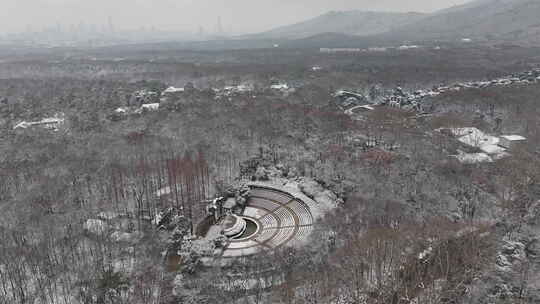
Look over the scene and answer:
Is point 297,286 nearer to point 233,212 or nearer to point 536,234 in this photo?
point 233,212

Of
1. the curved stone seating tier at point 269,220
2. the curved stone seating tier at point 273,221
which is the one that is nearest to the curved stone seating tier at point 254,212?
the curved stone seating tier at point 273,221

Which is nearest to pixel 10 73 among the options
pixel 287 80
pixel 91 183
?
pixel 287 80

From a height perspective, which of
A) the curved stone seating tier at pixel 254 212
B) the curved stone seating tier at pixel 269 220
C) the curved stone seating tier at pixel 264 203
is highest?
the curved stone seating tier at pixel 264 203

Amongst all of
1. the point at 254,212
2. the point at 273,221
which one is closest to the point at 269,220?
the point at 273,221

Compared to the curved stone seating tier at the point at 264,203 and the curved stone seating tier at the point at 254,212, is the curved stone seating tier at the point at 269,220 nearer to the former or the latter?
the curved stone seating tier at the point at 254,212

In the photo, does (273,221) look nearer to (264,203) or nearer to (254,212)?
(254,212)

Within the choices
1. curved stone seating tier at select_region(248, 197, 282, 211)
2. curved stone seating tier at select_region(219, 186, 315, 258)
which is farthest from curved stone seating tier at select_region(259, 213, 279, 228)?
curved stone seating tier at select_region(248, 197, 282, 211)

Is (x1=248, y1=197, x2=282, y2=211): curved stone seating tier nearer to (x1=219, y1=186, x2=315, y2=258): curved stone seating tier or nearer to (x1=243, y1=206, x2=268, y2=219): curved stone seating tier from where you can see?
(x1=219, y1=186, x2=315, y2=258): curved stone seating tier

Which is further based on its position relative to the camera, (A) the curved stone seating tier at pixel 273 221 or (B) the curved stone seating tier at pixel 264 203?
(B) the curved stone seating tier at pixel 264 203
